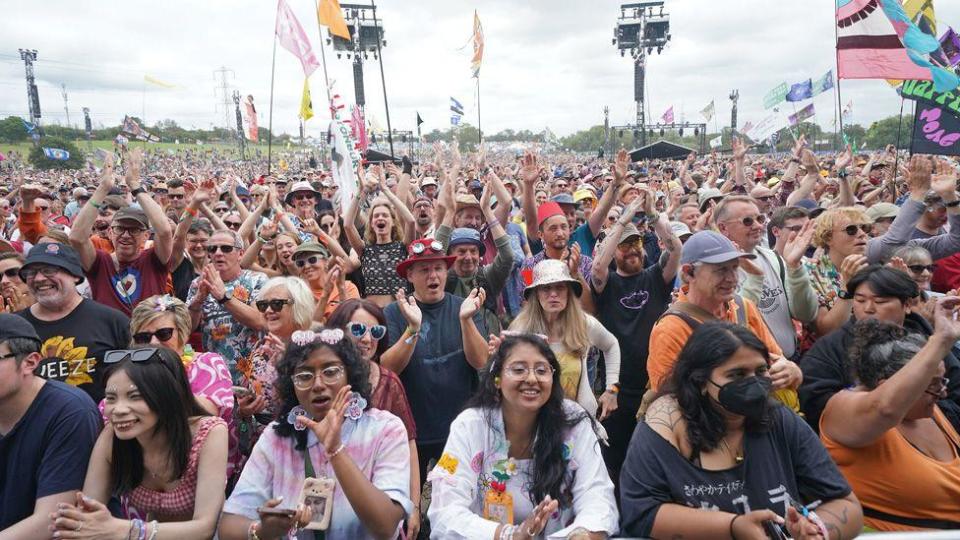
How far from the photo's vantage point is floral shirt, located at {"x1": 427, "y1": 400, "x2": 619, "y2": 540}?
2197 millimetres

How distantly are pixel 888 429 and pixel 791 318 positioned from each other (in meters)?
1.54

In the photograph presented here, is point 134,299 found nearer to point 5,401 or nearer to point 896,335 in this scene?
point 5,401

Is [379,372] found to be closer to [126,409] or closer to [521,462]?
[521,462]

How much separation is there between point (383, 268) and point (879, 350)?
3.65m

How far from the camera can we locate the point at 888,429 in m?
2.23

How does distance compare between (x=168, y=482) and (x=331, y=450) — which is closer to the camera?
(x=331, y=450)

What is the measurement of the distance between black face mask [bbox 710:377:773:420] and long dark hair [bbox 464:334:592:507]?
2.10 feet

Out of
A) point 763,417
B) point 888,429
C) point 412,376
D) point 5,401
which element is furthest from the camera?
point 412,376

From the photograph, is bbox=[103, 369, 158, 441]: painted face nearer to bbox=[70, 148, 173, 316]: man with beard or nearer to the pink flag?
bbox=[70, 148, 173, 316]: man with beard

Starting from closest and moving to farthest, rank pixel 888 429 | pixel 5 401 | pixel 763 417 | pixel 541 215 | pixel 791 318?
1. pixel 763 417
2. pixel 888 429
3. pixel 5 401
4. pixel 791 318
5. pixel 541 215

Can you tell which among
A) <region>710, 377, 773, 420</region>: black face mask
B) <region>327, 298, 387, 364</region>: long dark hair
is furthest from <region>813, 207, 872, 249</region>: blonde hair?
<region>327, 298, 387, 364</region>: long dark hair

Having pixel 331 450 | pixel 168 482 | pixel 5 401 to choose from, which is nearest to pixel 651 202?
pixel 331 450

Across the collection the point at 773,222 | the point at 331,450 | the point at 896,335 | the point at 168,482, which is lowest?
the point at 168,482

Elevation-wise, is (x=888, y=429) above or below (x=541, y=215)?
below
